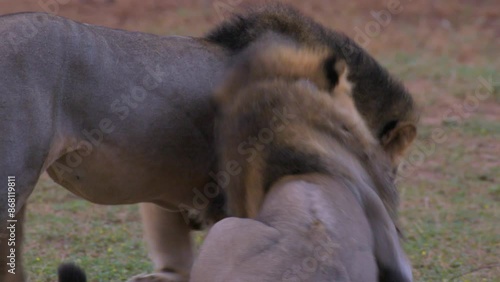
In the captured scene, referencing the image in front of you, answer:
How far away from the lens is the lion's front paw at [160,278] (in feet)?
14.5

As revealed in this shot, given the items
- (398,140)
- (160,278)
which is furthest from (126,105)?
(398,140)

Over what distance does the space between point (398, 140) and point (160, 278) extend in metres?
1.23

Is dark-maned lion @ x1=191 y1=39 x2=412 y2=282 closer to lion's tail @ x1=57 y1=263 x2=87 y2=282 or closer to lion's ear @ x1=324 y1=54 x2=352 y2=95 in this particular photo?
lion's ear @ x1=324 y1=54 x2=352 y2=95

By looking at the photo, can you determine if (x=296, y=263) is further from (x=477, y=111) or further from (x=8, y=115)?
(x=477, y=111)

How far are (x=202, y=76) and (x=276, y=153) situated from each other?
0.74 meters

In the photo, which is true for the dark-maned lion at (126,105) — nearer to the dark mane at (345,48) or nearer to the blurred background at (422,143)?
the dark mane at (345,48)

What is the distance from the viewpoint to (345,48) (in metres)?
4.36

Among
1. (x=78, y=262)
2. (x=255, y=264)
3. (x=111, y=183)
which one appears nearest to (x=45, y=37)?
(x=111, y=183)

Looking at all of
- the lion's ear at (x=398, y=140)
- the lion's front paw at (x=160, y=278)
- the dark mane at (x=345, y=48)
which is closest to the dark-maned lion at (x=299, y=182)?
the dark mane at (x=345, y=48)

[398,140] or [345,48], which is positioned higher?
[345,48]

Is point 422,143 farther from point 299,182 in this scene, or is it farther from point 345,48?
point 299,182

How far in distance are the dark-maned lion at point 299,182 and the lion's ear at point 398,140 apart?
0.91 feet

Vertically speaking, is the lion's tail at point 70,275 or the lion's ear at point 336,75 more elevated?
Answer: the lion's ear at point 336,75

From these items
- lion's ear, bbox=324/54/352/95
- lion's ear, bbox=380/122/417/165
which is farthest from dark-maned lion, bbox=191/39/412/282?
lion's ear, bbox=380/122/417/165
